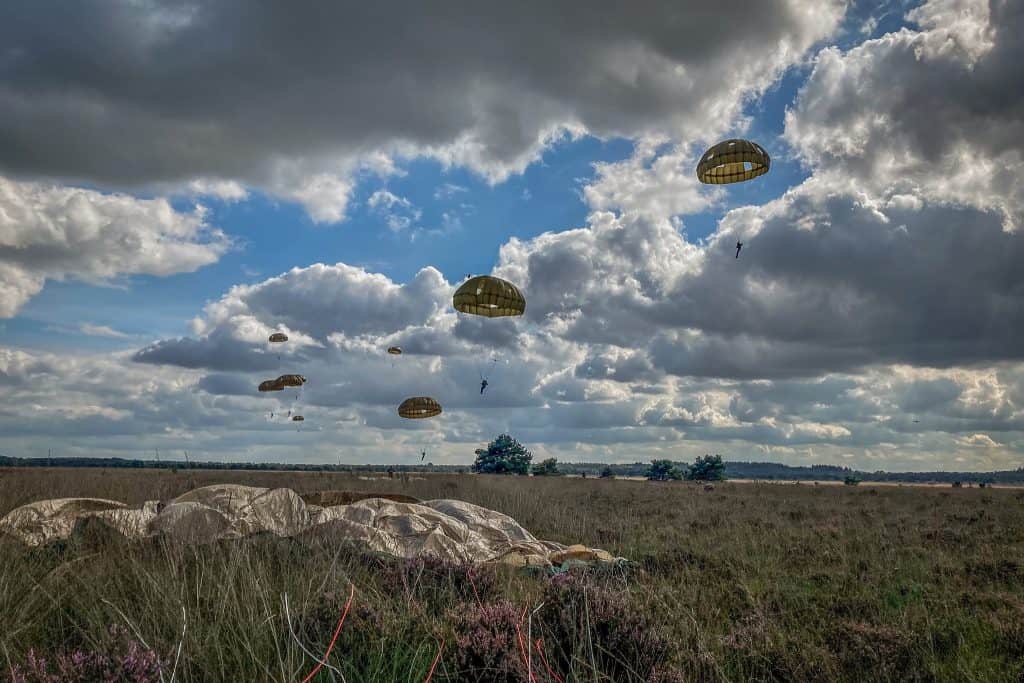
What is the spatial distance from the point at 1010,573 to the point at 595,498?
16556mm

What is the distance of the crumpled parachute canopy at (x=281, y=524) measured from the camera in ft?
24.2

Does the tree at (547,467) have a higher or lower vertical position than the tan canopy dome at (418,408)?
lower

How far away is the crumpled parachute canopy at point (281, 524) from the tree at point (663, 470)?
210ft

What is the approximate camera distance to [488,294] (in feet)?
65.4

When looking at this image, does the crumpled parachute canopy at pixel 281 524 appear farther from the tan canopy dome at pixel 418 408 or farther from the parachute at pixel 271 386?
the parachute at pixel 271 386

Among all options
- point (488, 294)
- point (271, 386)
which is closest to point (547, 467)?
point (271, 386)

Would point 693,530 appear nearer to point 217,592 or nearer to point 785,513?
point 785,513

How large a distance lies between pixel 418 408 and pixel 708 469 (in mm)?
39461

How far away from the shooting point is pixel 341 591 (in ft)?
17.2

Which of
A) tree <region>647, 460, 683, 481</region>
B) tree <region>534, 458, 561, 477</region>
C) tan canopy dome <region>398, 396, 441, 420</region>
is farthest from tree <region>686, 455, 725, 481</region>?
tan canopy dome <region>398, 396, 441, 420</region>

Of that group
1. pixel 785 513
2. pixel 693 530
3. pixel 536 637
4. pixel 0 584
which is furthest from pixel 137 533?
pixel 785 513

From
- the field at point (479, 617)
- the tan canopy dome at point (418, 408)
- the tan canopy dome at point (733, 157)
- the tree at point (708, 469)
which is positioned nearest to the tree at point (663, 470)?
the tree at point (708, 469)

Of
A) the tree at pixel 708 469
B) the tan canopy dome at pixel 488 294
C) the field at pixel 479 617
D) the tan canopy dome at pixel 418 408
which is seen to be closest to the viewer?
the field at pixel 479 617

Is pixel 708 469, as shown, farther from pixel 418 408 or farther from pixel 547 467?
pixel 418 408
